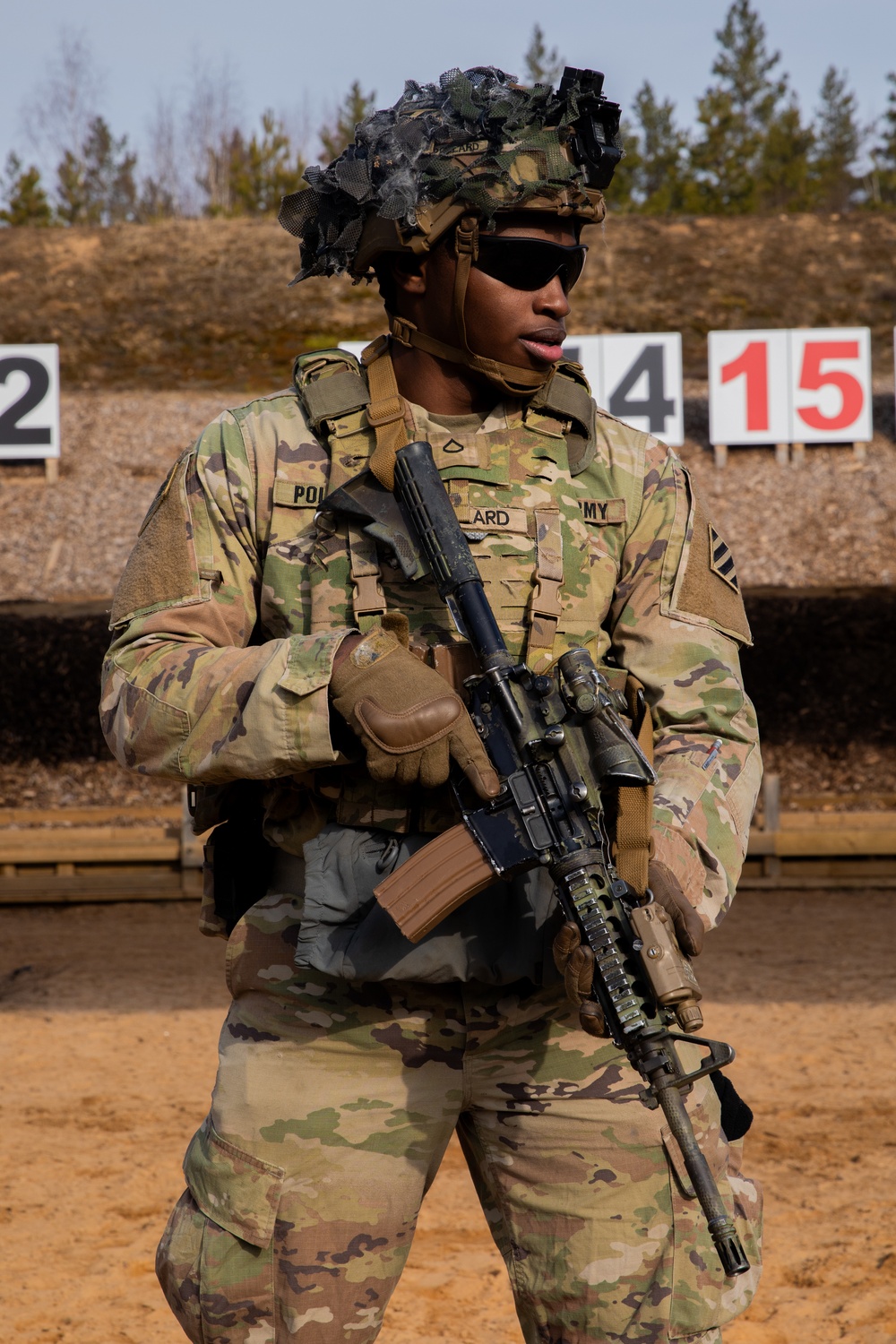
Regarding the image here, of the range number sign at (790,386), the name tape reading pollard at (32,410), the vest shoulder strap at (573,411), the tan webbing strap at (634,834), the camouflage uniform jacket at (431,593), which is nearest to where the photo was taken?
the tan webbing strap at (634,834)

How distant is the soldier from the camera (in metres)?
2.15

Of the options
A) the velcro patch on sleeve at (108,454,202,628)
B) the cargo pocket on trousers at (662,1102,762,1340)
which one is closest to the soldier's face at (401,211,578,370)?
the velcro patch on sleeve at (108,454,202,628)

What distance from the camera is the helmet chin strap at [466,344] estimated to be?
231 centimetres

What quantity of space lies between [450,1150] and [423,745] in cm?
398

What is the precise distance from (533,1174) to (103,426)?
39.3 ft

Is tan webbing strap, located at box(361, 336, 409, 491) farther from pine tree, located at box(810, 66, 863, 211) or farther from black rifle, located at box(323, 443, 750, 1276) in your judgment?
pine tree, located at box(810, 66, 863, 211)

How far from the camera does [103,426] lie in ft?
43.2

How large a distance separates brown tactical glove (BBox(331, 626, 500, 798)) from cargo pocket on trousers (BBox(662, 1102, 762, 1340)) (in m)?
0.69

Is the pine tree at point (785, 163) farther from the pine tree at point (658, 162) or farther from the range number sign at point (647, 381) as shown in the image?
the range number sign at point (647, 381)

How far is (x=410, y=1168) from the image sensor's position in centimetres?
223

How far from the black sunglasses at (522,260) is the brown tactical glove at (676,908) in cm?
102

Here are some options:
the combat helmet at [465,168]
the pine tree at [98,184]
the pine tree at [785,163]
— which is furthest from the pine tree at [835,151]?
the combat helmet at [465,168]

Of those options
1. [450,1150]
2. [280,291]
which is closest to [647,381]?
[280,291]

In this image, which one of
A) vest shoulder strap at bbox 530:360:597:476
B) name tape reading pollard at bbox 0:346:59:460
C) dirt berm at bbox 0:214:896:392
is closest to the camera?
vest shoulder strap at bbox 530:360:597:476
